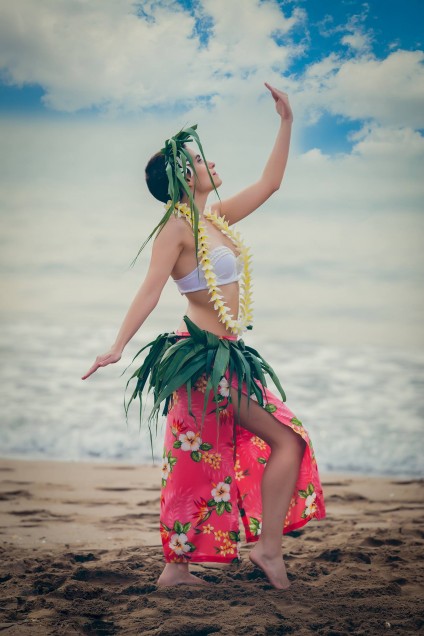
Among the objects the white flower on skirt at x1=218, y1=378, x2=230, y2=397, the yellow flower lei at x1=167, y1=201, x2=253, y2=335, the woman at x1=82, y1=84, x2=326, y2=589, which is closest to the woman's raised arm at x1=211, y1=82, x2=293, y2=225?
the yellow flower lei at x1=167, y1=201, x2=253, y2=335

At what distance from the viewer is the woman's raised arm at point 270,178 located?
3.29m

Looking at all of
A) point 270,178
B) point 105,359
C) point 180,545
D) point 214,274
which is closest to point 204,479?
point 180,545

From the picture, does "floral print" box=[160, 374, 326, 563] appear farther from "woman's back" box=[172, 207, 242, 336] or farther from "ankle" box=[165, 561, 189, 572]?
"woman's back" box=[172, 207, 242, 336]

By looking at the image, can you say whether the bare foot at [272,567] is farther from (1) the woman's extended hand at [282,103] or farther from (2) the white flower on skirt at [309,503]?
(1) the woman's extended hand at [282,103]

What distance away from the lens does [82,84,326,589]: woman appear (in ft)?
9.53

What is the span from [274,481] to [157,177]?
4.08 feet

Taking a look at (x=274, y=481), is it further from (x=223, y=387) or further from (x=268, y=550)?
(x=223, y=387)

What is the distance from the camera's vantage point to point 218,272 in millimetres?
3023

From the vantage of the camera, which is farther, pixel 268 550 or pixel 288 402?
pixel 288 402

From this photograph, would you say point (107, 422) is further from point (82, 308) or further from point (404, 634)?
point (82, 308)

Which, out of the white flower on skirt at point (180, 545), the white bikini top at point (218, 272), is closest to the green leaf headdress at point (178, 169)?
the white bikini top at point (218, 272)

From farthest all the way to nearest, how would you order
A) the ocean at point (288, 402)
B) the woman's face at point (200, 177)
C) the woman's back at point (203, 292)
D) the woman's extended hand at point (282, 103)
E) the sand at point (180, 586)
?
the ocean at point (288, 402) < the woman's extended hand at point (282, 103) < the woman's face at point (200, 177) < the woman's back at point (203, 292) < the sand at point (180, 586)

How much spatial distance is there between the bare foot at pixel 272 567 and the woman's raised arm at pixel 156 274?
0.89 metres

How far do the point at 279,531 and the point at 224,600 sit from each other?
0.32 meters
